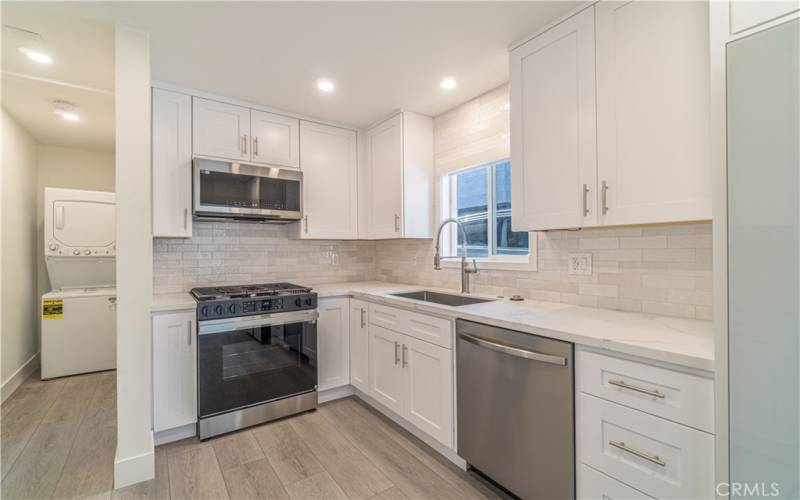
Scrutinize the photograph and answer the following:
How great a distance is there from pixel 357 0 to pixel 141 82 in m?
1.27

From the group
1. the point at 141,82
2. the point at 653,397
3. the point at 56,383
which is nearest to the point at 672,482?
the point at 653,397

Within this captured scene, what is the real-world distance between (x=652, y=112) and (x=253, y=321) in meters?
2.55

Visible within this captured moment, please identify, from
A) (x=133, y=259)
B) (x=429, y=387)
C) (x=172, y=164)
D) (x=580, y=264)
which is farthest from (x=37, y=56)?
(x=580, y=264)

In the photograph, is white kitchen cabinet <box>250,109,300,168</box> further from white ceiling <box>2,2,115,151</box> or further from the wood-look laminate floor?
the wood-look laminate floor

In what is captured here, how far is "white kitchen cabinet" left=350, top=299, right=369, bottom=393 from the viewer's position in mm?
2877

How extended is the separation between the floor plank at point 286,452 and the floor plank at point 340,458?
0.15ft

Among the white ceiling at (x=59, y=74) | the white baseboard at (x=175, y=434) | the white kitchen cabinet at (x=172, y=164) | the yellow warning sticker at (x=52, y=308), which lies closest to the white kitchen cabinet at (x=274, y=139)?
the white kitchen cabinet at (x=172, y=164)

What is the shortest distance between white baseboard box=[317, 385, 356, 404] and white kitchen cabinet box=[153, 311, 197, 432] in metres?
0.90

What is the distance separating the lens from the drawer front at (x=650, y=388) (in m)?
1.14

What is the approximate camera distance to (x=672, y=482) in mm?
1208

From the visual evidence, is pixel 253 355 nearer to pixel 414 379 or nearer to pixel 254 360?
pixel 254 360

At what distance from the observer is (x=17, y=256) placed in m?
3.43

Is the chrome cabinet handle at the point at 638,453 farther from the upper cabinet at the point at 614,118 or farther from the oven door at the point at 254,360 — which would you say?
the oven door at the point at 254,360

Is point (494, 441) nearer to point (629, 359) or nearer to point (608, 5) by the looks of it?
point (629, 359)
